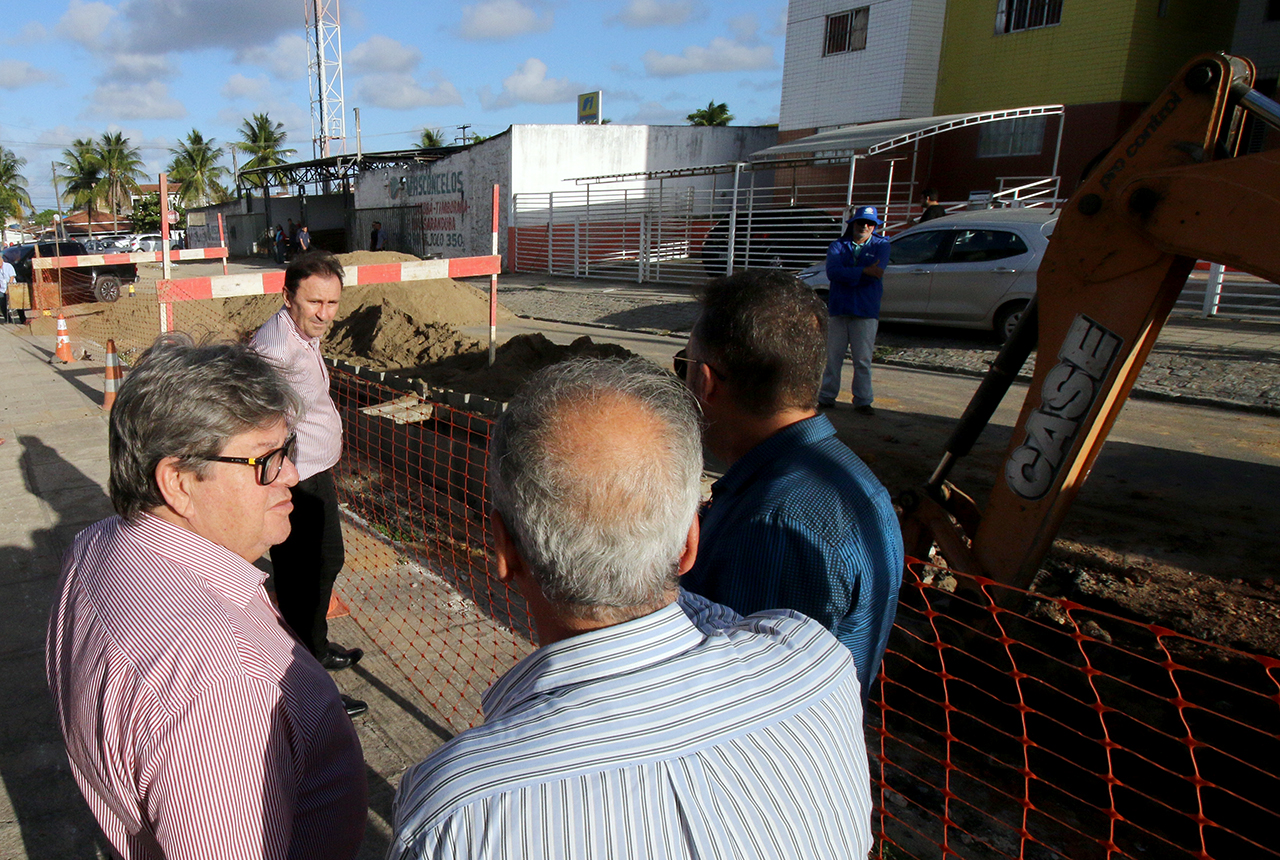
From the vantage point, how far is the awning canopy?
16.9 metres

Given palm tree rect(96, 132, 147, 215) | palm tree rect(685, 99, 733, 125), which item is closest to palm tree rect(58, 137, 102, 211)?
palm tree rect(96, 132, 147, 215)

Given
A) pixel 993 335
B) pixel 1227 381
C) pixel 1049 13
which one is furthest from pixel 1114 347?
pixel 1049 13

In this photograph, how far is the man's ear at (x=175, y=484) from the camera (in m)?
1.54

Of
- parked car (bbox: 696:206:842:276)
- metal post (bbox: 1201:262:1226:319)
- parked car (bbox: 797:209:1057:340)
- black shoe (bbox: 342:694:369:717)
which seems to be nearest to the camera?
black shoe (bbox: 342:694:369:717)

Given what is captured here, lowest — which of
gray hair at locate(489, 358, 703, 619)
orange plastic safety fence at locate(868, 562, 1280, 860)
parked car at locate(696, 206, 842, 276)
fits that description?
orange plastic safety fence at locate(868, 562, 1280, 860)

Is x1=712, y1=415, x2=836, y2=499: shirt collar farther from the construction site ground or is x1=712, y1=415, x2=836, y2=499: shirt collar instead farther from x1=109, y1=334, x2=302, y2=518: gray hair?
the construction site ground

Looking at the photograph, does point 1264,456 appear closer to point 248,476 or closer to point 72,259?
point 248,476

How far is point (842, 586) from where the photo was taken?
162cm

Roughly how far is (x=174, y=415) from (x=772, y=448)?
4.13 feet

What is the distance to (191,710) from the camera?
1.26 meters

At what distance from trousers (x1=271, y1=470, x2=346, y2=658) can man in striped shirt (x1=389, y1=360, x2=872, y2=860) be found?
8.11ft

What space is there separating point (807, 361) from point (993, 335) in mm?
10258

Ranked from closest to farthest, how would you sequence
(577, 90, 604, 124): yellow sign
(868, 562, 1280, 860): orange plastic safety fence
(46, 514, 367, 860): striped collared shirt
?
(46, 514, 367, 860): striped collared shirt < (868, 562, 1280, 860): orange plastic safety fence < (577, 90, 604, 124): yellow sign

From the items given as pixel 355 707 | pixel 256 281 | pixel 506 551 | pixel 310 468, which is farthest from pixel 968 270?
pixel 506 551
